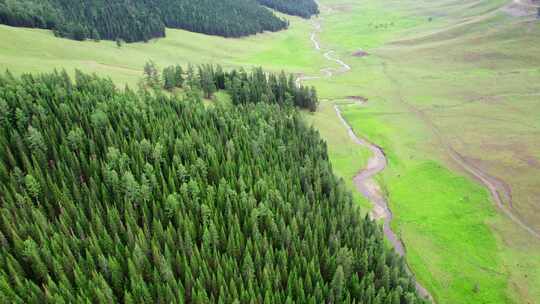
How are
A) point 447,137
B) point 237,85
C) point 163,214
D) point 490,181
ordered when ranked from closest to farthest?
point 163,214
point 490,181
point 447,137
point 237,85

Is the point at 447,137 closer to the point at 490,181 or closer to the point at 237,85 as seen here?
the point at 490,181

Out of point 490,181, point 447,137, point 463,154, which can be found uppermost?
point 447,137

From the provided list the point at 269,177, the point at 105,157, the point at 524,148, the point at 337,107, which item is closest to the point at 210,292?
the point at 269,177

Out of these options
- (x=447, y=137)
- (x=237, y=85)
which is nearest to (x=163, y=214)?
(x=237, y=85)

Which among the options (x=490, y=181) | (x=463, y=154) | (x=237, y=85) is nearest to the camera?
(x=490, y=181)

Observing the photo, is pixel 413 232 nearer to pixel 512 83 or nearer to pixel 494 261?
pixel 494 261

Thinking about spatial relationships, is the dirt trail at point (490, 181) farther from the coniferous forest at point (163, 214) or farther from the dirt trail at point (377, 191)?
the coniferous forest at point (163, 214)
